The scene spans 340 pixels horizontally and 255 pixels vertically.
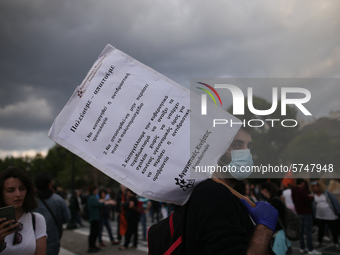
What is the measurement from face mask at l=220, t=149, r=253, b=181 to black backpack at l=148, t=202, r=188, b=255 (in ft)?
1.37

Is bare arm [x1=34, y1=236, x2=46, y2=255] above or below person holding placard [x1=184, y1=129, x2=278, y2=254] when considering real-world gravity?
below

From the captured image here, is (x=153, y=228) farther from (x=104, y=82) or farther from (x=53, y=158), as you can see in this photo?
(x=53, y=158)

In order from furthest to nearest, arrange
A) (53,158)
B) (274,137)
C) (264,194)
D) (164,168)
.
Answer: (53,158), (274,137), (264,194), (164,168)

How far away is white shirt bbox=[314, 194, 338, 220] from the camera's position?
8586 mm

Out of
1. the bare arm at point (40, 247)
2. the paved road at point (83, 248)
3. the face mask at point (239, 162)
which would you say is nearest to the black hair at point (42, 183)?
the bare arm at point (40, 247)

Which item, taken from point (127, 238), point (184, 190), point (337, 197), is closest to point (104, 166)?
point (184, 190)

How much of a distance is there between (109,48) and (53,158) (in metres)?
92.3

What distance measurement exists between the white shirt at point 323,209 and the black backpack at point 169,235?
833 centimetres

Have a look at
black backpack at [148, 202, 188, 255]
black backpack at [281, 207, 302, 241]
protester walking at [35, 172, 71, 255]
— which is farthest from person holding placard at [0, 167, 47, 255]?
black backpack at [281, 207, 302, 241]

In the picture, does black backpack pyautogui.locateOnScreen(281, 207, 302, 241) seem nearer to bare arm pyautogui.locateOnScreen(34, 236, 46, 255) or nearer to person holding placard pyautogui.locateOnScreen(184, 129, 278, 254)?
bare arm pyautogui.locateOnScreen(34, 236, 46, 255)

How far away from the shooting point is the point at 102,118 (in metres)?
1.57

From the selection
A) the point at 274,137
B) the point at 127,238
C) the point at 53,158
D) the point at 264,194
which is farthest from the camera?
the point at 53,158

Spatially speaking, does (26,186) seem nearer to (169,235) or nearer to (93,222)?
(169,235)

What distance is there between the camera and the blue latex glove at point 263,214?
57.2 inches
